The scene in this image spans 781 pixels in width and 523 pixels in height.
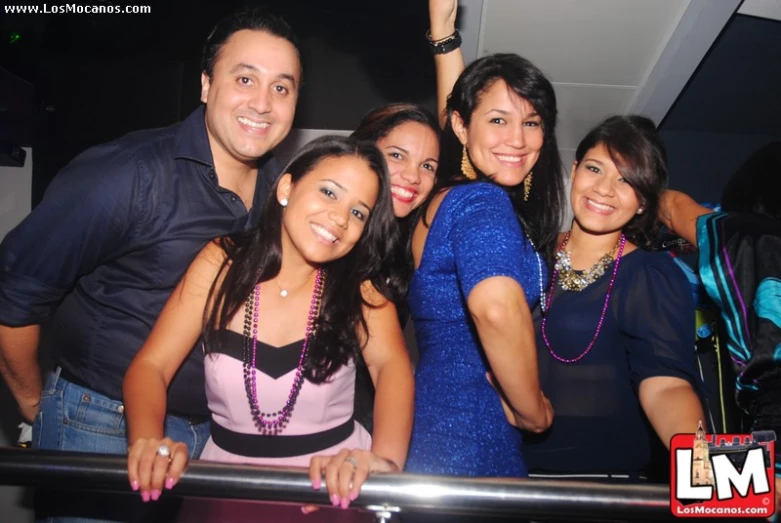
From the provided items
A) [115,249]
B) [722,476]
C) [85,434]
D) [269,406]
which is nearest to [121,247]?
Answer: [115,249]

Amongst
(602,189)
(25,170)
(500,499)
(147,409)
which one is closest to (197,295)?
(147,409)

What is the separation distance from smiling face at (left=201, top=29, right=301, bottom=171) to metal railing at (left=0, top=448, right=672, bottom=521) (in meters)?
1.03

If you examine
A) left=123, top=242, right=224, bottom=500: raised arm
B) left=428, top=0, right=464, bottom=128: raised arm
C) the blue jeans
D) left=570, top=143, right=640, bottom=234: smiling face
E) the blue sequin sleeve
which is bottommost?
the blue jeans

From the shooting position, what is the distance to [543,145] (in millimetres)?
1817

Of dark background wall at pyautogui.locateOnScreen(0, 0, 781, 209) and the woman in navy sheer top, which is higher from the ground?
dark background wall at pyautogui.locateOnScreen(0, 0, 781, 209)

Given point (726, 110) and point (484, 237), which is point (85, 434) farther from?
point (726, 110)

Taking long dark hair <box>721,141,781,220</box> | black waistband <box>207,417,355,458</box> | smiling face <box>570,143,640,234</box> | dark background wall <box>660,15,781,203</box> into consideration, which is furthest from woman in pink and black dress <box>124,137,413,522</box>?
dark background wall <box>660,15,781,203</box>

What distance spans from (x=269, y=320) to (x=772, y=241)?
1.22 m

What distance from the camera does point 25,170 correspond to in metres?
3.66

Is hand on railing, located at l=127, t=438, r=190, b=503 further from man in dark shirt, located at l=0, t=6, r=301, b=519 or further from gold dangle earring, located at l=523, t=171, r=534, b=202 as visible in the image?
gold dangle earring, located at l=523, t=171, r=534, b=202

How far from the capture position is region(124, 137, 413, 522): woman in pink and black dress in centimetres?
139

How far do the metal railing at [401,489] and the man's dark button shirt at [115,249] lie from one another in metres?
0.60

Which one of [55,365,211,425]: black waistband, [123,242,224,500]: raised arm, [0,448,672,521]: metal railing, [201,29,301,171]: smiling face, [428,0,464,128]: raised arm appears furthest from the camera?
[428,0,464,128]: raised arm

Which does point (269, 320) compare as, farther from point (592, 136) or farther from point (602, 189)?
point (592, 136)
